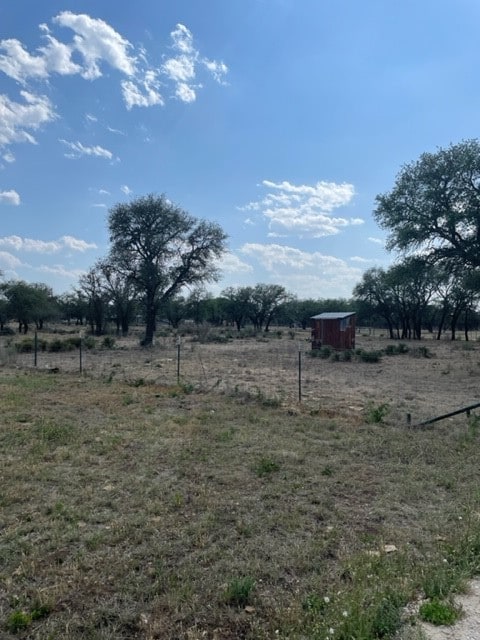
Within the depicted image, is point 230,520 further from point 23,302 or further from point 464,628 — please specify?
point 23,302

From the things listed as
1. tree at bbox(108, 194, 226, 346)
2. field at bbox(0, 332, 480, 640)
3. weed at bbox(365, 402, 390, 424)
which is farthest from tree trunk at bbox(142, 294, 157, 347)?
weed at bbox(365, 402, 390, 424)

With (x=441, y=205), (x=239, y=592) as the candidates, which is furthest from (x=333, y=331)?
(x=239, y=592)

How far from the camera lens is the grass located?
107 inches

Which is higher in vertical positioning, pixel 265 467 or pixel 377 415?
pixel 377 415

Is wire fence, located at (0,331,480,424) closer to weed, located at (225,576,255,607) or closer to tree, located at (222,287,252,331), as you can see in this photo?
weed, located at (225,576,255,607)

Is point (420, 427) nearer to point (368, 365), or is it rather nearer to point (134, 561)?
point (134, 561)

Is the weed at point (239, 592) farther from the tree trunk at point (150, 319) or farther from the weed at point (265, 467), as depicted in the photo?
the tree trunk at point (150, 319)

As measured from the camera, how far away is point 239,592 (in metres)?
2.90

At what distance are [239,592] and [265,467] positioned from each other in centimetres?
259

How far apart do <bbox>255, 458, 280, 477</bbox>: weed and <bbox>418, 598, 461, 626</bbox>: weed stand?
9.16 ft

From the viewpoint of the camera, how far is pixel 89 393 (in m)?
10.8

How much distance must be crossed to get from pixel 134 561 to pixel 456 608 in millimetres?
2234

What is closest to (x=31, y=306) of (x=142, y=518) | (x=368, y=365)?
(x=368, y=365)

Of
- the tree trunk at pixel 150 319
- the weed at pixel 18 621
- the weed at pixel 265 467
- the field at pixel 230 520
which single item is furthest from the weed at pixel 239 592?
the tree trunk at pixel 150 319
